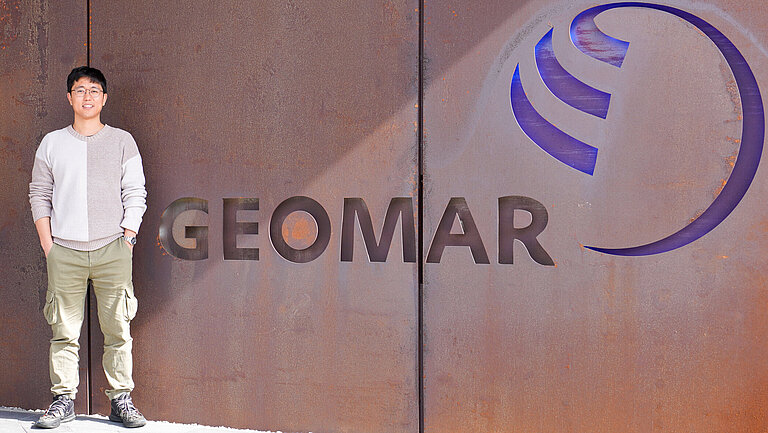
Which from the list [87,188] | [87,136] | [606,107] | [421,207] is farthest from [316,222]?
[606,107]

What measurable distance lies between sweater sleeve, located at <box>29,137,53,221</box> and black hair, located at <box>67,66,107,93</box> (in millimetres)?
379

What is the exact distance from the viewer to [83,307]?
3475 millimetres

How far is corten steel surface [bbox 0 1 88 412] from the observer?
367 cm

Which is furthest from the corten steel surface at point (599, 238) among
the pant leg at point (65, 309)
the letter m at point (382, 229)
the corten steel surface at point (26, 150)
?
the corten steel surface at point (26, 150)

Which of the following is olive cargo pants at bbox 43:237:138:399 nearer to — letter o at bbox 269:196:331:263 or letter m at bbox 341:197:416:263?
letter o at bbox 269:196:331:263

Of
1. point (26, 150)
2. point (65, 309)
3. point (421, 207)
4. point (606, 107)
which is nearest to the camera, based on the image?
point (606, 107)

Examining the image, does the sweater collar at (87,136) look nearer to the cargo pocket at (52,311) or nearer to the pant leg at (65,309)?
the pant leg at (65,309)

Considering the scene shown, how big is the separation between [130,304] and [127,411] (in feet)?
1.92

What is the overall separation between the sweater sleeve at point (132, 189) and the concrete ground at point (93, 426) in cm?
110

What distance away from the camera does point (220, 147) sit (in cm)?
349

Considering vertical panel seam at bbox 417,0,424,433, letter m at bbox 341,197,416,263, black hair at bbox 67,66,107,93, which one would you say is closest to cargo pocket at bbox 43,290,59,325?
black hair at bbox 67,66,107,93

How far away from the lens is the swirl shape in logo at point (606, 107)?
2.97m

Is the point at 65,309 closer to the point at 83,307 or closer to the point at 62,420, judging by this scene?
the point at 83,307

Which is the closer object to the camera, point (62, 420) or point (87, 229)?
point (87, 229)
